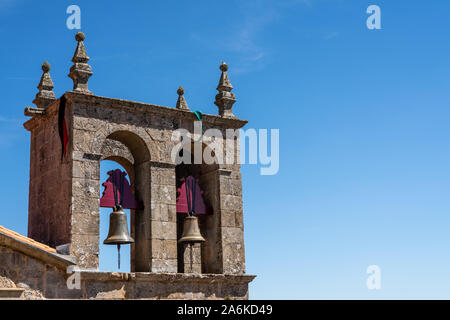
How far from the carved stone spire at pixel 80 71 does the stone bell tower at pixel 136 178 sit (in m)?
0.02

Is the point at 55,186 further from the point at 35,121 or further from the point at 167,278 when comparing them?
the point at 167,278

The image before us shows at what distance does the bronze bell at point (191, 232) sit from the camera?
1264 centimetres

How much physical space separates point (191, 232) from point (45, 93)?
3.83m

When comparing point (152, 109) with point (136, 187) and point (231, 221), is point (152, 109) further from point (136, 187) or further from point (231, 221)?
point (231, 221)

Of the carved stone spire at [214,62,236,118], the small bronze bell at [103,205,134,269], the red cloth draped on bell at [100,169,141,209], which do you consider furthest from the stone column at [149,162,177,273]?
the carved stone spire at [214,62,236,118]

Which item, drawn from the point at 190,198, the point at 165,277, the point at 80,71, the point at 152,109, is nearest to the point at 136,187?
the point at 190,198

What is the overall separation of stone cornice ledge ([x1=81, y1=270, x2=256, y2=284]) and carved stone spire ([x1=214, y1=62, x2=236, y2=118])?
3198mm

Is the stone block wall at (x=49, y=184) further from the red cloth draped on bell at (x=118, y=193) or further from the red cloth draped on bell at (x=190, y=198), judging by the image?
the red cloth draped on bell at (x=190, y=198)

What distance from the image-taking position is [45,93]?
43.1 ft

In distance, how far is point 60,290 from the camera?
10844 mm
